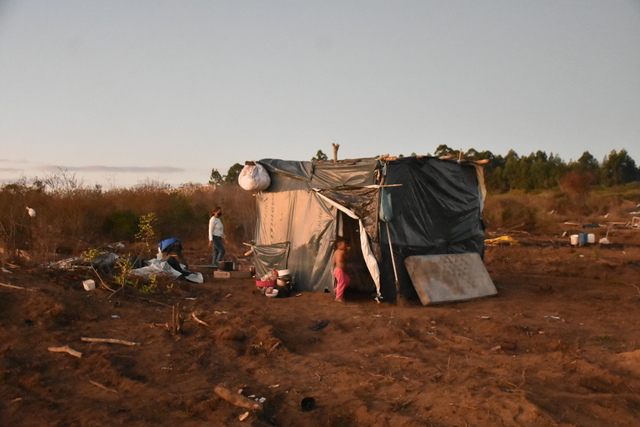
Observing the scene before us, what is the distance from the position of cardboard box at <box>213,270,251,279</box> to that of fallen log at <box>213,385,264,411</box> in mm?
7077

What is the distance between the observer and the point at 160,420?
4.52m

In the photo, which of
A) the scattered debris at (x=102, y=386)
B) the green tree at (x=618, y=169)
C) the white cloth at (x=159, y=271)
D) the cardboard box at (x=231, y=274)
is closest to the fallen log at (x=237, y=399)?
the scattered debris at (x=102, y=386)

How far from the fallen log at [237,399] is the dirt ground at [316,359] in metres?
0.07

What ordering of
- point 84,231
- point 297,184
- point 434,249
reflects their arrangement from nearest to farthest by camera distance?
point 434,249
point 297,184
point 84,231

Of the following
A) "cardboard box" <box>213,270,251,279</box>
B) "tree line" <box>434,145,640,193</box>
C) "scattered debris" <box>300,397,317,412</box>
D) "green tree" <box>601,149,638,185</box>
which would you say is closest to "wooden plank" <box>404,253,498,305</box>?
"cardboard box" <box>213,270,251,279</box>

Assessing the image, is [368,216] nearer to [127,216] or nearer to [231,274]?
[231,274]

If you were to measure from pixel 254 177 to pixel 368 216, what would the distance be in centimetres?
278

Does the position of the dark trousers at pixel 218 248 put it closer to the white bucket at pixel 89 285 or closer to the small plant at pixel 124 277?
the small plant at pixel 124 277

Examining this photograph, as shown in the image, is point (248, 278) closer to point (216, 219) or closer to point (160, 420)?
point (216, 219)

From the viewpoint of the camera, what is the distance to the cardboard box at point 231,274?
12.0 m

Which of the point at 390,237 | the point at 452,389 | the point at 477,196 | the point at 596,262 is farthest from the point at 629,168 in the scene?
the point at 452,389

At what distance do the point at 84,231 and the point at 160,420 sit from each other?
14.0 meters

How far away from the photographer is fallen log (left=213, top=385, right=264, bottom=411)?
15.4 ft

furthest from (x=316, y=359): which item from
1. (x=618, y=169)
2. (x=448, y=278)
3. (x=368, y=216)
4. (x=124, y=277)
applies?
(x=618, y=169)
